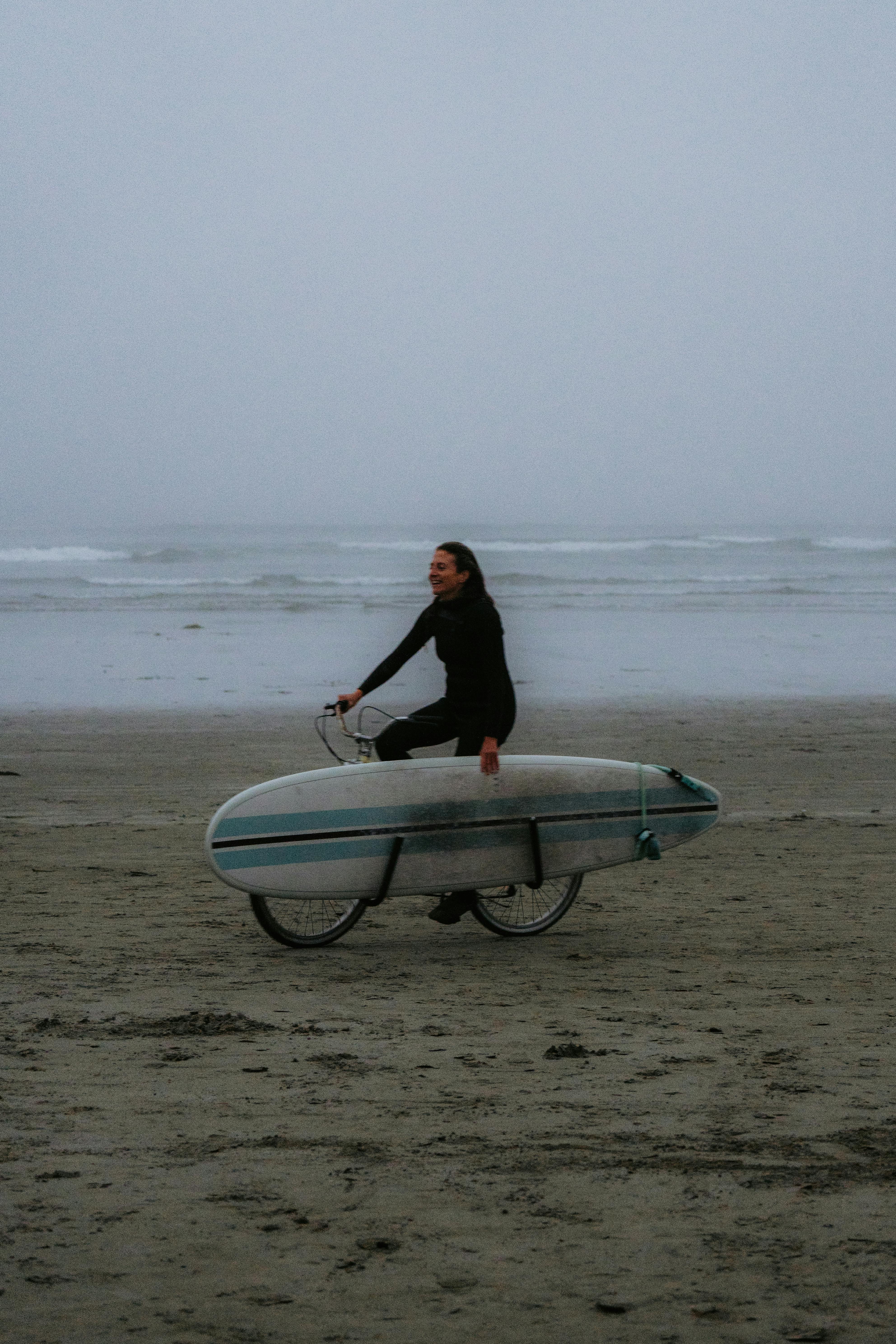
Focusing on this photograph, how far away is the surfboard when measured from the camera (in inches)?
227

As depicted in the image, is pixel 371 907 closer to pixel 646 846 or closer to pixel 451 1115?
pixel 646 846

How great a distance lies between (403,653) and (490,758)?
0.70 meters

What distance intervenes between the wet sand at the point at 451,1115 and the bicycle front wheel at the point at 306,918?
12 centimetres

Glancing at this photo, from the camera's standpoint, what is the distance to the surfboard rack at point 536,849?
6102 millimetres

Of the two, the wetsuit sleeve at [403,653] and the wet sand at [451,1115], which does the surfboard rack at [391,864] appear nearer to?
the wet sand at [451,1115]

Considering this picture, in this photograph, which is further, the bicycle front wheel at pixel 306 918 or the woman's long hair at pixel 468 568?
the woman's long hair at pixel 468 568

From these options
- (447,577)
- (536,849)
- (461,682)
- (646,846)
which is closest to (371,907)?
(536,849)

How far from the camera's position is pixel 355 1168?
3449 millimetres

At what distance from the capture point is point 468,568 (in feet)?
19.9

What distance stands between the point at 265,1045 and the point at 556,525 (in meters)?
77.0

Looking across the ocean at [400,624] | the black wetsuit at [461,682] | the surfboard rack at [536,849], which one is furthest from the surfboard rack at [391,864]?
the ocean at [400,624]

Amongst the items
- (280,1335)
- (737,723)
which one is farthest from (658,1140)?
(737,723)

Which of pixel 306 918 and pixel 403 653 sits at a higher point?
pixel 403 653

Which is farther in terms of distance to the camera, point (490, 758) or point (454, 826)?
point (454, 826)
